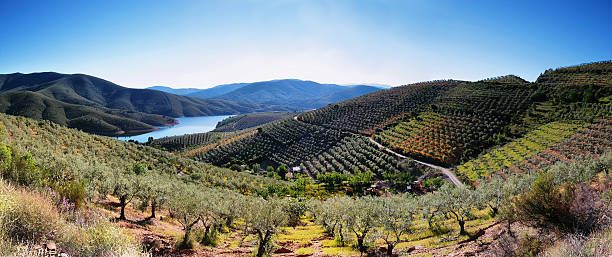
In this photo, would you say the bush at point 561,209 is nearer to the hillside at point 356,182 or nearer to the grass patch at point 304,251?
the hillside at point 356,182

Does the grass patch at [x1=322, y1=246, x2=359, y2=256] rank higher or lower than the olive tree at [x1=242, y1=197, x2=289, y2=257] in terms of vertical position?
lower

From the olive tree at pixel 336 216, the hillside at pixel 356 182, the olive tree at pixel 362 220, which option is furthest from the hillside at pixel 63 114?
the olive tree at pixel 362 220

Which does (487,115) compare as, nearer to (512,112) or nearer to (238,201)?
(512,112)

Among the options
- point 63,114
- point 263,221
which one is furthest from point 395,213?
point 63,114

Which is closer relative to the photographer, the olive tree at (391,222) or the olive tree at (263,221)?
the olive tree at (263,221)

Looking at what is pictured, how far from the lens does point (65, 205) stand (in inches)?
357

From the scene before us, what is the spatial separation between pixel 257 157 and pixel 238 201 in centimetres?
6560

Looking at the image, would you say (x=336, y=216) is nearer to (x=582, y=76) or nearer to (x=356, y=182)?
(x=356, y=182)

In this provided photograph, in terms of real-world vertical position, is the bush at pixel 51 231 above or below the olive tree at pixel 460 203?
above

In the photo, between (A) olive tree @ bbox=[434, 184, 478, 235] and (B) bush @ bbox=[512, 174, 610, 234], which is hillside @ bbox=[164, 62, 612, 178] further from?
(B) bush @ bbox=[512, 174, 610, 234]

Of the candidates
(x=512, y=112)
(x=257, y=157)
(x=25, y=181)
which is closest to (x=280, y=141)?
(x=257, y=157)

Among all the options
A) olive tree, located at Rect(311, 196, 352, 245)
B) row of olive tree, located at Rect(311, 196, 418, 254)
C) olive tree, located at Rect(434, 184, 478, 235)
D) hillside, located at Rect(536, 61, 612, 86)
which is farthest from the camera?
hillside, located at Rect(536, 61, 612, 86)

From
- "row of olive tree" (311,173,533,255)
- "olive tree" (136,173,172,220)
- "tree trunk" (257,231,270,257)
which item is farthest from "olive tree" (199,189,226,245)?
"row of olive tree" (311,173,533,255)

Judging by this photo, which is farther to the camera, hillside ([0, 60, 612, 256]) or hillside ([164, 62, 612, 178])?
hillside ([164, 62, 612, 178])
